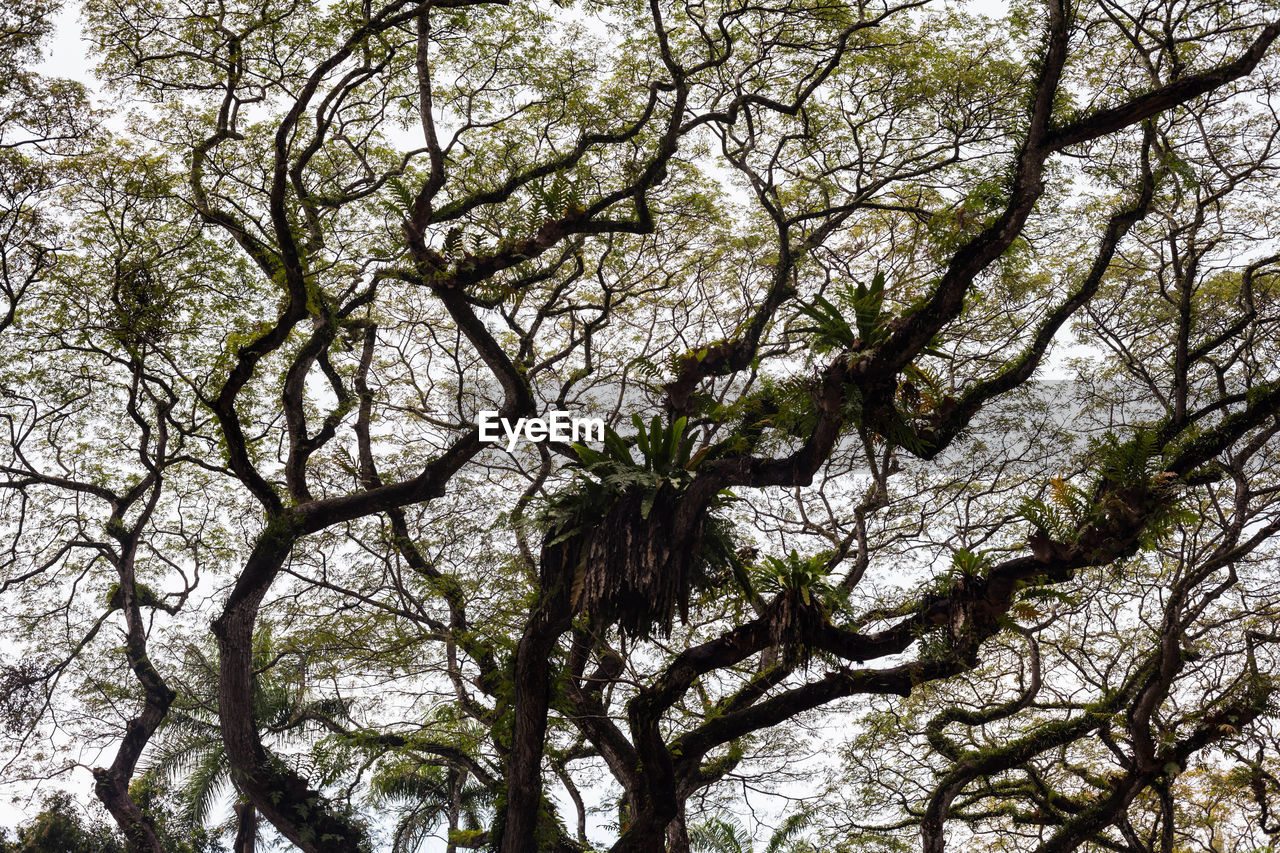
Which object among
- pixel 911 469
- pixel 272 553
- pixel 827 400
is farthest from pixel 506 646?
pixel 911 469

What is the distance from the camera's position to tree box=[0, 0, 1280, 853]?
583 cm

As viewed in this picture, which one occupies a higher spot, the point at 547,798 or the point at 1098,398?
the point at 1098,398

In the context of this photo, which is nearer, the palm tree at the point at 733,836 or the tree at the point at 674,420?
Result: the tree at the point at 674,420

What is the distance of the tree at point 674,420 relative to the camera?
5.83m

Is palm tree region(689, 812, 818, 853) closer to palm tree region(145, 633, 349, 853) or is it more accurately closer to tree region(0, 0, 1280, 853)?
tree region(0, 0, 1280, 853)

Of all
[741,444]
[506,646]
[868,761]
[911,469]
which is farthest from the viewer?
[868,761]

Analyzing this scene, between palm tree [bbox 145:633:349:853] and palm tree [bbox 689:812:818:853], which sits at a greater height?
palm tree [bbox 145:633:349:853]

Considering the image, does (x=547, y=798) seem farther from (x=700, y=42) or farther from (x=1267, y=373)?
(x=1267, y=373)

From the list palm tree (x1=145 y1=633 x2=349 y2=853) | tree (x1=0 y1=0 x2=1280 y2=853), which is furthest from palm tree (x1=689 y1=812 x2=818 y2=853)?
palm tree (x1=145 y1=633 x2=349 y2=853)

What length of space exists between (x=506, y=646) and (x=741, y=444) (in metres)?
2.72

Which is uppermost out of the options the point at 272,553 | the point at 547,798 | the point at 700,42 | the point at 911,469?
the point at 700,42

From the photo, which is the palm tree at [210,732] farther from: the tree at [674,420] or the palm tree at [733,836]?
the palm tree at [733,836]

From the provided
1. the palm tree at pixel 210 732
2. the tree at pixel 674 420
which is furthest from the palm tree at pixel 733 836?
the palm tree at pixel 210 732

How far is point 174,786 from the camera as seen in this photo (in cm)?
1173
